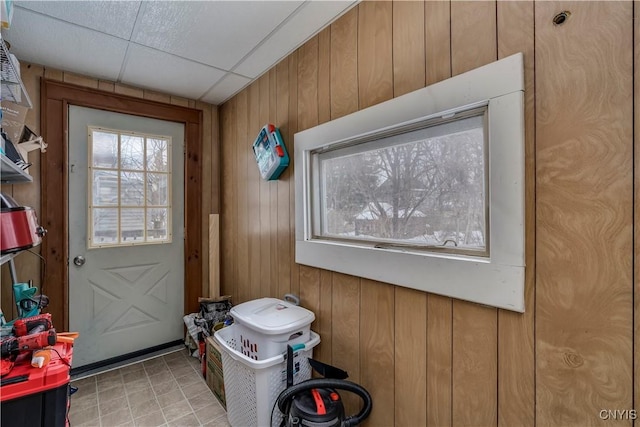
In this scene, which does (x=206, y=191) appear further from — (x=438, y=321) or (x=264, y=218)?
(x=438, y=321)

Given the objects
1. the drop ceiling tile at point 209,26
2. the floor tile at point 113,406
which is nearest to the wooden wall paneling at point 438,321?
the drop ceiling tile at point 209,26

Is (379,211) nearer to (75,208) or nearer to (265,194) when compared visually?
Result: (265,194)

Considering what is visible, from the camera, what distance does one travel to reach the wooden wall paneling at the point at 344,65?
155cm

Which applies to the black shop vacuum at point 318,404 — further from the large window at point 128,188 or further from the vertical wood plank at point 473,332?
the large window at point 128,188

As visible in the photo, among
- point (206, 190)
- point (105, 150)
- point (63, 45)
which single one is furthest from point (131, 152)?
point (63, 45)

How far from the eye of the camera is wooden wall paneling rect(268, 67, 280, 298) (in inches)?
85.0

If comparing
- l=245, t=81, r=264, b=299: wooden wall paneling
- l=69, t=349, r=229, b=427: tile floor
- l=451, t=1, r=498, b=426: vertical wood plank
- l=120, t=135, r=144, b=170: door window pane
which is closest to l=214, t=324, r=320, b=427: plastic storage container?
l=69, t=349, r=229, b=427: tile floor

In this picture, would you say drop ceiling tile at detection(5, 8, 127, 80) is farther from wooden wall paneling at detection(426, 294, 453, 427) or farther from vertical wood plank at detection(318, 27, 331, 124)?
wooden wall paneling at detection(426, 294, 453, 427)

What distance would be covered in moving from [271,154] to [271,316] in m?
1.10

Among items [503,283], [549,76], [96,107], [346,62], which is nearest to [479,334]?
[503,283]

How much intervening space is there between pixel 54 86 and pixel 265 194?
6.08 ft

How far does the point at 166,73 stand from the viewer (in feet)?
7.57

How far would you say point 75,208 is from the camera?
92.0 inches

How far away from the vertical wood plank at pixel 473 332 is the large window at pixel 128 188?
2599mm
